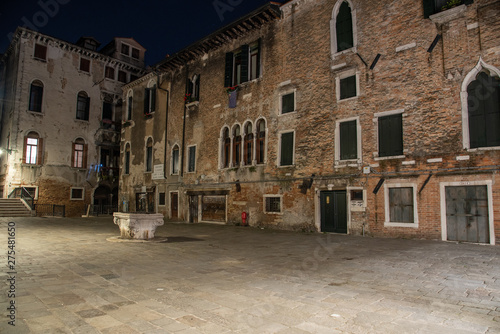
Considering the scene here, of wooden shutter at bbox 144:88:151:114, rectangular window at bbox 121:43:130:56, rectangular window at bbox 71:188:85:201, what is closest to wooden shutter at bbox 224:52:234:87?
wooden shutter at bbox 144:88:151:114

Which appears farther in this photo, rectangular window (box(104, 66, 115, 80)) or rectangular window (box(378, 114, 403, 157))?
rectangular window (box(104, 66, 115, 80))

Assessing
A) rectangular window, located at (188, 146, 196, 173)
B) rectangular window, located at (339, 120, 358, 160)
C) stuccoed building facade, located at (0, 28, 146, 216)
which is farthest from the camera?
stuccoed building facade, located at (0, 28, 146, 216)

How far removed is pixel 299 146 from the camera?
15.2 metres

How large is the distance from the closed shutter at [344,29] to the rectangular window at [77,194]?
24714 millimetres

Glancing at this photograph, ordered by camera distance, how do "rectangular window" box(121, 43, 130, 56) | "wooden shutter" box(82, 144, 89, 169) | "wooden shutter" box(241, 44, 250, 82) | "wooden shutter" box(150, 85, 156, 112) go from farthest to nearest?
1. "rectangular window" box(121, 43, 130, 56)
2. "wooden shutter" box(82, 144, 89, 169)
3. "wooden shutter" box(150, 85, 156, 112)
4. "wooden shutter" box(241, 44, 250, 82)

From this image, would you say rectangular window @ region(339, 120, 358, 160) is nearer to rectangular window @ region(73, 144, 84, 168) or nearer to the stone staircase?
the stone staircase

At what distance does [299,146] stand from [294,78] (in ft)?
11.4

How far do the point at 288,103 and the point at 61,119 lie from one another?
2154cm

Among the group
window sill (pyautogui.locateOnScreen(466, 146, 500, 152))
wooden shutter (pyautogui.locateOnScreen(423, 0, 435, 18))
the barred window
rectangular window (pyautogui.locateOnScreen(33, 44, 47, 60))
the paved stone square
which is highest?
rectangular window (pyautogui.locateOnScreen(33, 44, 47, 60))

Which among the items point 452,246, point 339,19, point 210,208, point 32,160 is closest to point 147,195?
point 210,208

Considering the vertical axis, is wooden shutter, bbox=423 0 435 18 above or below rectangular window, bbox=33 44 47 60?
below

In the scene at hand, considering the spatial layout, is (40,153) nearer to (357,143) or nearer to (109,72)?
(109,72)

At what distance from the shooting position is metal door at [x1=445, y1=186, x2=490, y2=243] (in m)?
10.2

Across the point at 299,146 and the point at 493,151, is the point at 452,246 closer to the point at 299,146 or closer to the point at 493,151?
the point at 493,151
